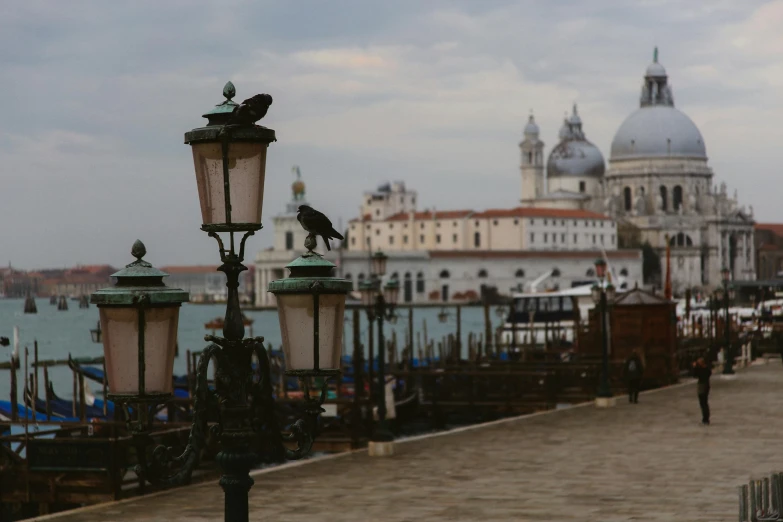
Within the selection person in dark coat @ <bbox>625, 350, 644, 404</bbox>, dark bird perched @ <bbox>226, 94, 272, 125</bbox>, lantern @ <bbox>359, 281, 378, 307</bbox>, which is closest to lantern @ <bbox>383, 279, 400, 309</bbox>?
lantern @ <bbox>359, 281, 378, 307</bbox>

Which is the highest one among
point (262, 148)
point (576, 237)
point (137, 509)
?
point (576, 237)

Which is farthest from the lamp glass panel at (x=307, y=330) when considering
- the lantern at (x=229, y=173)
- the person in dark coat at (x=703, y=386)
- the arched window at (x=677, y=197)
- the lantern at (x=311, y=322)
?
the arched window at (x=677, y=197)

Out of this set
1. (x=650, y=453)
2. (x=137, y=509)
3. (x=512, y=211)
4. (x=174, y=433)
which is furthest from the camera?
(x=512, y=211)

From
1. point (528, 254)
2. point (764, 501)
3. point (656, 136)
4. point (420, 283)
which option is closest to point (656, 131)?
point (656, 136)

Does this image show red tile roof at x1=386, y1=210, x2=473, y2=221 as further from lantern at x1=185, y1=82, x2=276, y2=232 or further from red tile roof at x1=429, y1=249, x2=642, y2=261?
lantern at x1=185, y1=82, x2=276, y2=232

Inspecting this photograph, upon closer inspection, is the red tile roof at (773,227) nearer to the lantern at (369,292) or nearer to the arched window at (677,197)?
the arched window at (677,197)

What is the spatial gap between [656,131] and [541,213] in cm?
1106

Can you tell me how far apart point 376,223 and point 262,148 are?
10446 cm

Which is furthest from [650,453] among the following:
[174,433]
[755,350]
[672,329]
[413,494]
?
[755,350]

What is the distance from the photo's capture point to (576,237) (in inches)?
4186

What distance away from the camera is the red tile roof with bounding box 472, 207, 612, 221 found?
10469 centimetres

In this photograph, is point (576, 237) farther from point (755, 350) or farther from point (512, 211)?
point (755, 350)

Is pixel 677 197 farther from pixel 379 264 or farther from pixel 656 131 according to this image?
pixel 379 264

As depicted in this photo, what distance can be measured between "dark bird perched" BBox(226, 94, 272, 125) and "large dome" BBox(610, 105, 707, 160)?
105 metres
